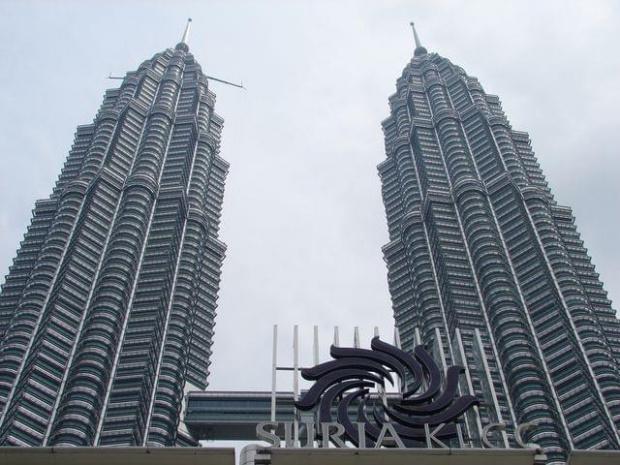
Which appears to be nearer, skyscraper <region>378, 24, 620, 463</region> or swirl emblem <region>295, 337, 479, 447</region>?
swirl emblem <region>295, 337, 479, 447</region>

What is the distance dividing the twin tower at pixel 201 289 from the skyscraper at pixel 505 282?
36cm

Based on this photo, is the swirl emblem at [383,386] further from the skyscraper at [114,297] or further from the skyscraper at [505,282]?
the skyscraper at [114,297]

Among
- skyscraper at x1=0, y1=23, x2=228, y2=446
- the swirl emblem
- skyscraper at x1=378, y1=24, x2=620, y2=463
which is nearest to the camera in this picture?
the swirl emblem

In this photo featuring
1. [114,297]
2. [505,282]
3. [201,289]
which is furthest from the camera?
[201,289]

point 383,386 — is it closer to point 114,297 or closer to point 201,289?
point 114,297

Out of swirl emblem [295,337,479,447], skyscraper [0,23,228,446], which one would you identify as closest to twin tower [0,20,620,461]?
skyscraper [0,23,228,446]

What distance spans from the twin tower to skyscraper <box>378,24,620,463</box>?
1.17ft

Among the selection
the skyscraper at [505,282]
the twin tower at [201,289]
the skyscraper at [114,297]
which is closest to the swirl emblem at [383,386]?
the skyscraper at [505,282]

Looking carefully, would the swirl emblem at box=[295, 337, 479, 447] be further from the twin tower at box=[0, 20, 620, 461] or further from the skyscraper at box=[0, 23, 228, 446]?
Answer: the skyscraper at box=[0, 23, 228, 446]

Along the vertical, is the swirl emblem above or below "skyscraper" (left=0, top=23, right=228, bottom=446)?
below

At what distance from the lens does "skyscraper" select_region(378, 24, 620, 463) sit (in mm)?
122062

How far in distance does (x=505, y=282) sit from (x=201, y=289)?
63.6m

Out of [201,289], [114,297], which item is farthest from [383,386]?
[201,289]

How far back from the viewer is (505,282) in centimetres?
14325
